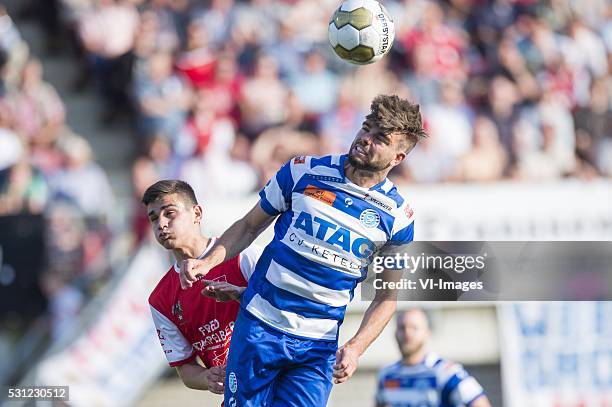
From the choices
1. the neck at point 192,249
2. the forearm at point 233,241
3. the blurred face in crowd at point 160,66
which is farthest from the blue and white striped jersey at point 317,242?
the blurred face in crowd at point 160,66

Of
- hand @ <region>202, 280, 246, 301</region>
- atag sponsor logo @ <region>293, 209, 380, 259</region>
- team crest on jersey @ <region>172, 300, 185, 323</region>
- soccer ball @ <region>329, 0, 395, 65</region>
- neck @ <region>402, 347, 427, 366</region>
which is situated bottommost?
hand @ <region>202, 280, 246, 301</region>

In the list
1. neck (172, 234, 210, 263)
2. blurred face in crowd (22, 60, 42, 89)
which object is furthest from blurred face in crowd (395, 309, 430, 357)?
blurred face in crowd (22, 60, 42, 89)

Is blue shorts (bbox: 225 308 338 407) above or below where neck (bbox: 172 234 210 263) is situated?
below

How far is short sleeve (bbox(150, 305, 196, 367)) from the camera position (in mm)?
6594

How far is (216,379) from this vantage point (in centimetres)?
634

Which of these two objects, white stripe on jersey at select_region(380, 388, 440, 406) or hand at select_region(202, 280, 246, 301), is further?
white stripe on jersey at select_region(380, 388, 440, 406)

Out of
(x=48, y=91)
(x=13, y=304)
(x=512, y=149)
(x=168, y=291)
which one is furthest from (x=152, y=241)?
(x=512, y=149)

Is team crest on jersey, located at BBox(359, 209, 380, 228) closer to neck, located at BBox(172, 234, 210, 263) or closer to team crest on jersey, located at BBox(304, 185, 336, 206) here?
team crest on jersey, located at BBox(304, 185, 336, 206)

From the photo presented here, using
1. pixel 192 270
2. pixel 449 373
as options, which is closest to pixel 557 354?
pixel 449 373

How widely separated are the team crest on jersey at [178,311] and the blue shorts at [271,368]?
1.80ft

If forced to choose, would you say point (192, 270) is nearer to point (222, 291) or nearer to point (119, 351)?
point (222, 291)

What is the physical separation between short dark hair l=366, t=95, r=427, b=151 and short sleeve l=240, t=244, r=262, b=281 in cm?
116

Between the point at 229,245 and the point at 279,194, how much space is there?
41cm

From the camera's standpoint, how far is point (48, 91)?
41.5 feet
